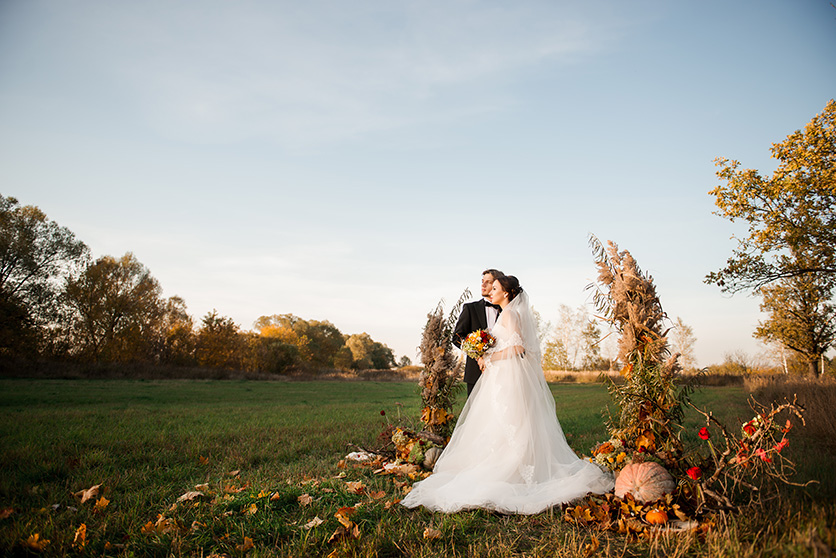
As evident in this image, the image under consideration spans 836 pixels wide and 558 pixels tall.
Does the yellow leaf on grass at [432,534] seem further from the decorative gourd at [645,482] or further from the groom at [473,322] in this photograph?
the groom at [473,322]

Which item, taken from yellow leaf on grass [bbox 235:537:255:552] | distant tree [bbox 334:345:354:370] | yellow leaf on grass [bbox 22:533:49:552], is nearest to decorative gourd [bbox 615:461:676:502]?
yellow leaf on grass [bbox 235:537:255:552]

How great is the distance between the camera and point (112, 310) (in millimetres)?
43062

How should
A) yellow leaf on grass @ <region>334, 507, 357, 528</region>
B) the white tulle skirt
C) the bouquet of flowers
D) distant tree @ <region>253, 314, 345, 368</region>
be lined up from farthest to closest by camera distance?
distant tree @ <region>253, 314, 345, 368</region>
the bouquet of flowers
the white tulle skirt
yellow leaf on grass @ <region>334, 507, 357, 528</region>

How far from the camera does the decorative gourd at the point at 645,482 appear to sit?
13.7 feet

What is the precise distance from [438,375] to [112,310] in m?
47.3

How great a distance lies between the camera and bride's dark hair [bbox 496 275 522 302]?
682 centimetres

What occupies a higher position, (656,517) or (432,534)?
(656,517)

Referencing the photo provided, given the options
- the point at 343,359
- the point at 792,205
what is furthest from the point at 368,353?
the point at 792,205

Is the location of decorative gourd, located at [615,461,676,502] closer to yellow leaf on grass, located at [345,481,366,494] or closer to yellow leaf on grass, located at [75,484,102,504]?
yellow leaf on grass, located at [345,481,366,494]

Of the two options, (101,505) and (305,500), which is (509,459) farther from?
(101,505)

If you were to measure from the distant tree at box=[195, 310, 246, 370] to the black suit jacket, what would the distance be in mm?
47746

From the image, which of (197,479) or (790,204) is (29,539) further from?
(790,204)

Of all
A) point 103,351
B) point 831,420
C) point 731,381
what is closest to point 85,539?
point 831,420

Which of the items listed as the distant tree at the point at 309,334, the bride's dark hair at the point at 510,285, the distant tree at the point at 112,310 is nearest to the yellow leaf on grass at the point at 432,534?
the bride's dark hair at the point at 510,285
